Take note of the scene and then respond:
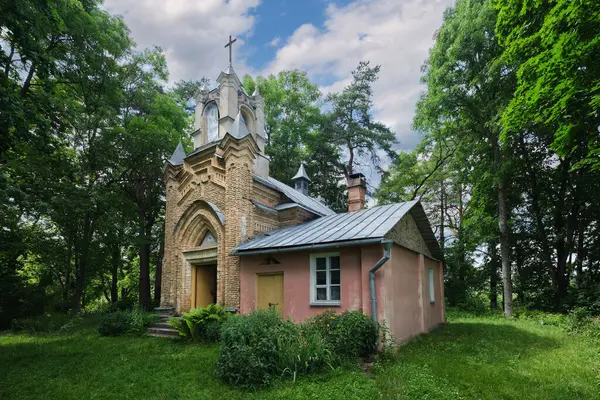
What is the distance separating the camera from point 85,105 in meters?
17.4

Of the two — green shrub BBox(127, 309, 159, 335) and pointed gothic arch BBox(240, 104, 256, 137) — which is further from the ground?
pointed gothic arch BBox(240, 104, 256, 137)

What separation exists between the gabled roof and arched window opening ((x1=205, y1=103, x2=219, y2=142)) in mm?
5230

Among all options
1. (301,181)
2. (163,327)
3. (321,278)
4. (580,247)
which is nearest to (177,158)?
(163,327)

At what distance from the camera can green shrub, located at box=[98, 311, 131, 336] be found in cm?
1287

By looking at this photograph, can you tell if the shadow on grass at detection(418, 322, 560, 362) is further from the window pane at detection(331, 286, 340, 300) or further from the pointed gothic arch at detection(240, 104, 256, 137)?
the pointed gothic arch at detection(240, 104, 256, 137)

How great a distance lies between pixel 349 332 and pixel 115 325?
910 cm

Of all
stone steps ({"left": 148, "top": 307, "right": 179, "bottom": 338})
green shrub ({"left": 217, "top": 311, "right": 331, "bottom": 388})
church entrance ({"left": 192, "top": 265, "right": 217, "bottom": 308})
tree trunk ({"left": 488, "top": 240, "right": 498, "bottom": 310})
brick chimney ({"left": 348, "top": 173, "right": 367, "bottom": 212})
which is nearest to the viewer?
green shrub ({"left": 217, "top": 311, "right": 331, "bottom": 388})

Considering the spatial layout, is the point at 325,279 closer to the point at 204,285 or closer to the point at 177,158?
the point at 204,285

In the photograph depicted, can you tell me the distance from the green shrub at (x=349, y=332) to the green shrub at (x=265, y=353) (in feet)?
1.22

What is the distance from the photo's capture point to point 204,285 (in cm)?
1446

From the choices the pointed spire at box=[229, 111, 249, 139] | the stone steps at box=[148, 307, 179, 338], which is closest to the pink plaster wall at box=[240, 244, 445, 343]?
the stone steps at box=[148, 307, 179, 338]

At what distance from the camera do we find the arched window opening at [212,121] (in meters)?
15.5

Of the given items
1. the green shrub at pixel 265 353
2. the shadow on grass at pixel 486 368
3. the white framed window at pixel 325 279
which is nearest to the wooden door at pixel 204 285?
the white framed window at pixel 325 279

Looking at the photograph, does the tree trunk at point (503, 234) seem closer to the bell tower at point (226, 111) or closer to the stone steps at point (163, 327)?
the bell tower at point (226, 111)
